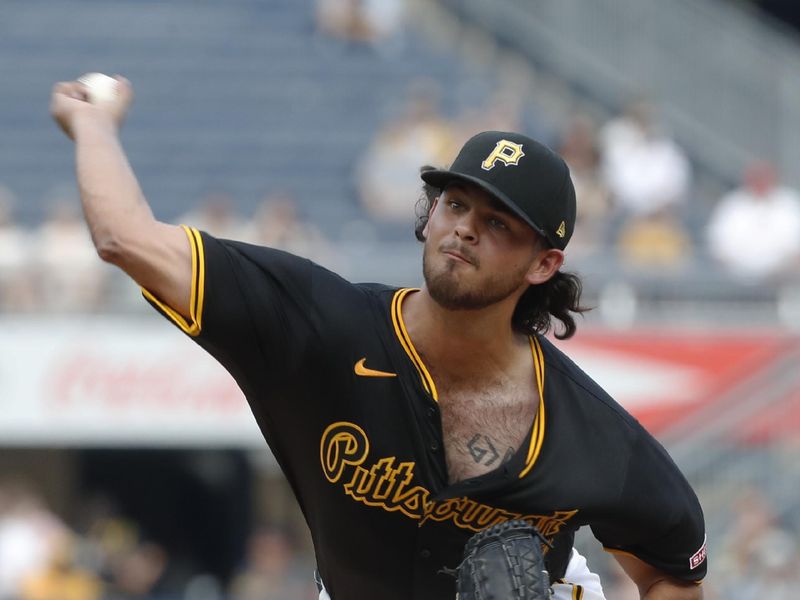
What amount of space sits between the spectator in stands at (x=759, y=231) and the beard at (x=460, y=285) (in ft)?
26.3

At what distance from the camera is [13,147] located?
15.6 m

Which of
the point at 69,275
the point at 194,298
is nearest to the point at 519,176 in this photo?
the point at 194,298

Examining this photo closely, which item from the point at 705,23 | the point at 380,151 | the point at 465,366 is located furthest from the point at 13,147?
the point at 465,366

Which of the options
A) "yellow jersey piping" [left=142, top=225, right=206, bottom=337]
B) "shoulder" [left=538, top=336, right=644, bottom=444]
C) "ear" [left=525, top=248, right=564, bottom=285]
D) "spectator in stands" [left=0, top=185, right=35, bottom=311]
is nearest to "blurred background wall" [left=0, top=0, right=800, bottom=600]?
"spectator in stands" [left=0, top=185, right=35, bottom=311]

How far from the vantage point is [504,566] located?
3902 mm

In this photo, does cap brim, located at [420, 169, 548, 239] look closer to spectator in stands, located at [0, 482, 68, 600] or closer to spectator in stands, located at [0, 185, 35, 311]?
spectator in stands, located at [0, 185, 35, 311]

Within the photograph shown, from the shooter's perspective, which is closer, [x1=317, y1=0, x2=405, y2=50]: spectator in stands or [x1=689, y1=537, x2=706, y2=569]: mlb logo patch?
[x1=689, y1=537, x2=706, y2=569]: mlb logo patch

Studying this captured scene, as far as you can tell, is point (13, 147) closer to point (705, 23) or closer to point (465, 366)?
point (705, 23)

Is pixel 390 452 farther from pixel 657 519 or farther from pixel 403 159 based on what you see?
pixel 403 159

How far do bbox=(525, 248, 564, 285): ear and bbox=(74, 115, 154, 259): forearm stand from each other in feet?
3.71

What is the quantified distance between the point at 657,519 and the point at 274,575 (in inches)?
299

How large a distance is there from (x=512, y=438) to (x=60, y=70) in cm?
1305

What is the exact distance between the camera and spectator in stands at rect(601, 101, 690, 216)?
1348cm

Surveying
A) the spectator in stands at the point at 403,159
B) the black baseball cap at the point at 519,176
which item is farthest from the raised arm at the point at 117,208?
the spectator in stands at the point at 403,159
